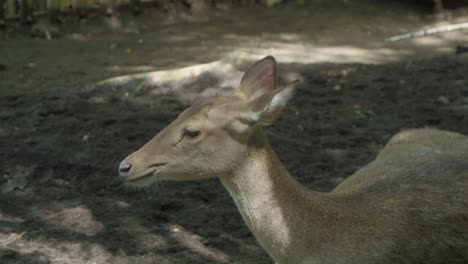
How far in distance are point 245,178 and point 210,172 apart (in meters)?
0.16

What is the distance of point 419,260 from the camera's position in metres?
3.35

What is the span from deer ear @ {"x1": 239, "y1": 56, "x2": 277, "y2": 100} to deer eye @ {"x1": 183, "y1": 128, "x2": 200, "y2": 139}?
348 mm

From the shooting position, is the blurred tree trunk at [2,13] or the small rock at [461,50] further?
the blurred tree trunk at [2,13]

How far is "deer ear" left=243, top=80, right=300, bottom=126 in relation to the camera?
3201 millimetres

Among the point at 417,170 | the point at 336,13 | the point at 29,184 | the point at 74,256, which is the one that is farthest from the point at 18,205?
the point at 336,13

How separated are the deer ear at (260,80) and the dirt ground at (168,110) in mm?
1203

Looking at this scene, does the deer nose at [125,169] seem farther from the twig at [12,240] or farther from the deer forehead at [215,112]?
the twig at [12,240]

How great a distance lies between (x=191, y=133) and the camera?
329 centimetres

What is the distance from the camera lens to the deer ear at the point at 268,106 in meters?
3.20

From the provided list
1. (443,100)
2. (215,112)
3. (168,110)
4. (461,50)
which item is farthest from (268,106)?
(461,50)

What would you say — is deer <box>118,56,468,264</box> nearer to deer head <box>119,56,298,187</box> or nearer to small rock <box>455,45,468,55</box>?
deer head <box>119,56,298,187</box>

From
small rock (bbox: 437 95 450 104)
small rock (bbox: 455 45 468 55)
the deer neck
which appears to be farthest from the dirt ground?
the deer neck

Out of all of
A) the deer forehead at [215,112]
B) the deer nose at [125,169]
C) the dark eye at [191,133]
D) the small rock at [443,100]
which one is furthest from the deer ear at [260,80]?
the small rock at [443,100]

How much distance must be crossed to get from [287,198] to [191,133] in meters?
0.52
